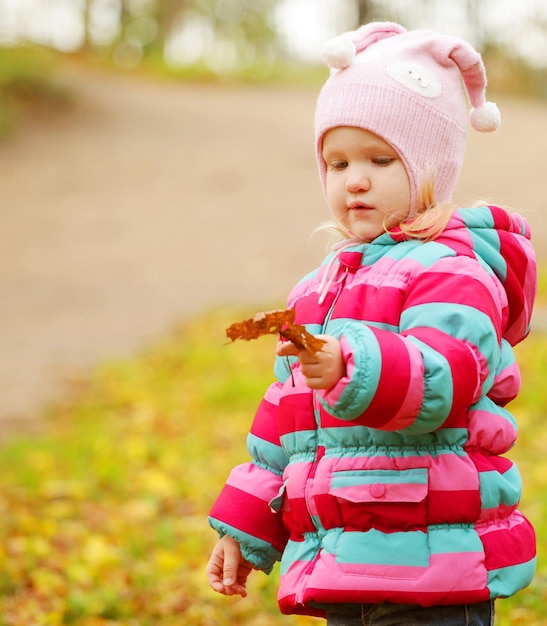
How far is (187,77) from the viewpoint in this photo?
1750 centimetres

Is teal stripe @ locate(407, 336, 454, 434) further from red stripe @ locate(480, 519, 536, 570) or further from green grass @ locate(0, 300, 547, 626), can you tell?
green grass @ locate(0, 300, 547, 626)

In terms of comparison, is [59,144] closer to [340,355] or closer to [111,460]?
[111,460]

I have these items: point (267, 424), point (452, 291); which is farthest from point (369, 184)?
point (267, 424)

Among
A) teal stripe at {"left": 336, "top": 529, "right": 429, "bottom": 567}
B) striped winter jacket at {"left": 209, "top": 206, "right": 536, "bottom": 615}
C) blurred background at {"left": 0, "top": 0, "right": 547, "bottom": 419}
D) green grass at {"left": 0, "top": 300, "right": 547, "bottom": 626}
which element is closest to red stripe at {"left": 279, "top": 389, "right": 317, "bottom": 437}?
striped winter jacket at {"left": 209, "top": 206, "right": 536, "bottom": 615}

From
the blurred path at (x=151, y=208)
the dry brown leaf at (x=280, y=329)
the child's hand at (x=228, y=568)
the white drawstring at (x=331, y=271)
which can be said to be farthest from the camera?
the blurred path at (x=151, y=208)

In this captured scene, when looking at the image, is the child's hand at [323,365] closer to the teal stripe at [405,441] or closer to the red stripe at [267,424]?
the teal stripe at [405,441]

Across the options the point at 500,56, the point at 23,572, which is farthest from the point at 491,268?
the point at 500,56

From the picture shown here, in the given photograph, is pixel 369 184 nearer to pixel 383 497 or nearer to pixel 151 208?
pixel 383 497

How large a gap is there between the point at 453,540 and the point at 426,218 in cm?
57

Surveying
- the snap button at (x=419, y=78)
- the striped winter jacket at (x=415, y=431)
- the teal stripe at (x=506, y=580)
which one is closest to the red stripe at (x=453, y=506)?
the striped winter jacket at (x=415, y=431)

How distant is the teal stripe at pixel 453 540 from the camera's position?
5.52 feet

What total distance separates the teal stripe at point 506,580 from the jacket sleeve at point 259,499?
18.3 inches

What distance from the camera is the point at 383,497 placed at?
1.70 meters

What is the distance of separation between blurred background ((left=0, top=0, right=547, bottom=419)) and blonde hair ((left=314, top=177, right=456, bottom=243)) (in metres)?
3.80
